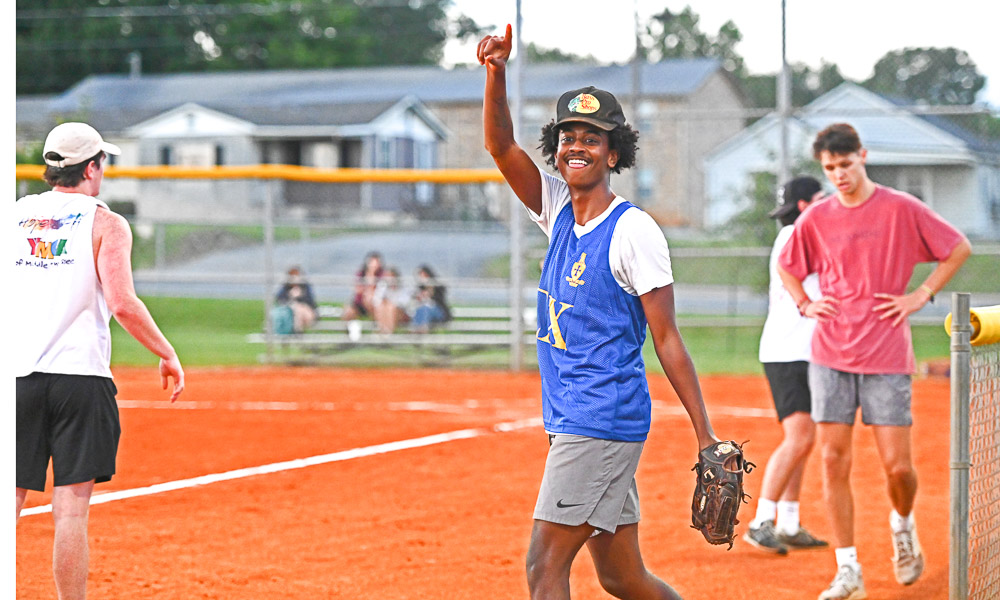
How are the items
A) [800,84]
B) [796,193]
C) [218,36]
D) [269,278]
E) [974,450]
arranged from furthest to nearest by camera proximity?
[218,36] → [800,84] → [269,278] → [796,193] → [974,450]

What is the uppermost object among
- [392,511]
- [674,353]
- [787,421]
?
[674,353]

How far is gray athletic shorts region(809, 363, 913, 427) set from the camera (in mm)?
5586

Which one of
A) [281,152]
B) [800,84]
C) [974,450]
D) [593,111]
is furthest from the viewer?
[281,152]

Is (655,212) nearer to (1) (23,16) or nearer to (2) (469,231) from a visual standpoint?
(2) (469,231)

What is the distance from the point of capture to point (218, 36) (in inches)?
2331

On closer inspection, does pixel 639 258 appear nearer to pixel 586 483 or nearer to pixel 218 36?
pixel 586 483

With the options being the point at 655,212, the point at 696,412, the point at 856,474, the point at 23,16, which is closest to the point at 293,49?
the point at 23,16

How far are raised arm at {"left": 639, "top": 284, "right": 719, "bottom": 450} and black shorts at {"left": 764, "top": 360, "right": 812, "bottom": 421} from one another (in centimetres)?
286

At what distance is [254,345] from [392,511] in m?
12.7

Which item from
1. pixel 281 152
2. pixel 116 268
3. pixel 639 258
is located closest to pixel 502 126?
pixel 639 258

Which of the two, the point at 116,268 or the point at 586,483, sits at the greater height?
the point at 116,268

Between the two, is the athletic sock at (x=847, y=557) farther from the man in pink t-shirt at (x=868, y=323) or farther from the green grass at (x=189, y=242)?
the green grass at (x=189, y=242)

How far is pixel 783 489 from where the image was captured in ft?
21.6

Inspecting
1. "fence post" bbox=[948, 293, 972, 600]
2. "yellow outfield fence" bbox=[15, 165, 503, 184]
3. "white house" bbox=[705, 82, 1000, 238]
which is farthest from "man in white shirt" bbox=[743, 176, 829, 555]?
"yellow outfield fence" bbox=[15, 165, 503, 184]
